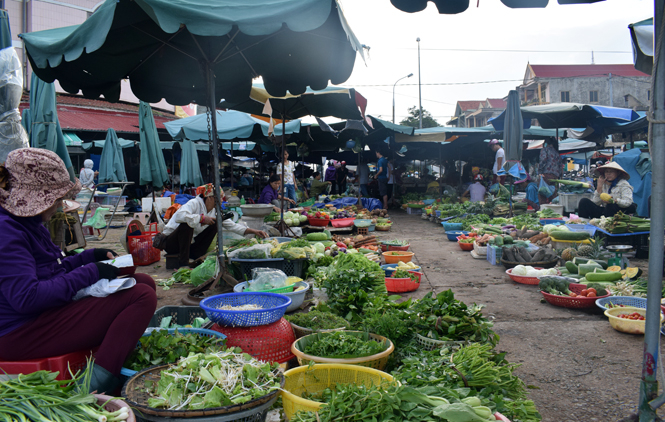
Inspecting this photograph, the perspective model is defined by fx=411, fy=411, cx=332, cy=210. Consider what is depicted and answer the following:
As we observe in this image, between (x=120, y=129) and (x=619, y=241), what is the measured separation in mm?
17160

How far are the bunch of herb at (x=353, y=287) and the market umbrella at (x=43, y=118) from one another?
181 inches

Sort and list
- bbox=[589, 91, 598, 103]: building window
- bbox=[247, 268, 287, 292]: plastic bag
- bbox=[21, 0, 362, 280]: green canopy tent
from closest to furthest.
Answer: bbox=[21, 0, 362, 280]: green canopy tent → bbox=[247, 268, 287, 292]: plastic bag → bbox=[589, 91, 598, 103]: building window

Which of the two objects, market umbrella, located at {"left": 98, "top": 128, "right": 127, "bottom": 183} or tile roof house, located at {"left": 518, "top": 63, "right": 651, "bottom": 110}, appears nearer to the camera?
market umbrella, located at {"left": 98, "top": 128, "right": 127, "bottom": 183}

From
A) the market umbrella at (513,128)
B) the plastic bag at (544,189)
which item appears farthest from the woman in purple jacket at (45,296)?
the plastic bag at (544,189)

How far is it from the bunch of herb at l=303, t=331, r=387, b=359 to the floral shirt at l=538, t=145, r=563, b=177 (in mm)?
11054

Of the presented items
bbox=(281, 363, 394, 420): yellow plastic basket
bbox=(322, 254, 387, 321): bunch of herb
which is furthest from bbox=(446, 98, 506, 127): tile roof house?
bbox=(281, 363, 394, 420): yellow plastic basket

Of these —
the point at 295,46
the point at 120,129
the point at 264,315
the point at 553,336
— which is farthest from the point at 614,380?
the point at 120,129

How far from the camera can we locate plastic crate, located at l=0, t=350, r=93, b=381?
6.79ft

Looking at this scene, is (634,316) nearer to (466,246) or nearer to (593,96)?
(466,246)

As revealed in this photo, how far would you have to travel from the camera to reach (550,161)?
11.8 m

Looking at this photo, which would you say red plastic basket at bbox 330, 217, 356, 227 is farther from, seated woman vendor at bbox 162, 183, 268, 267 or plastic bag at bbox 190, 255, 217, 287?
plastic bag at bbox 190, 255, 217, 287

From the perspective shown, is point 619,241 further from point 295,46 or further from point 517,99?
point 295,46

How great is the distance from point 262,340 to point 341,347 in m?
0.60

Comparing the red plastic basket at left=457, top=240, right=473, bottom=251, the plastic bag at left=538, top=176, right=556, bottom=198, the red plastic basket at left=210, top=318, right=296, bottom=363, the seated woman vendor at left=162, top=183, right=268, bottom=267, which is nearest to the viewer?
the red plastic basket at left=210, top=318, right=296, bottom=363
